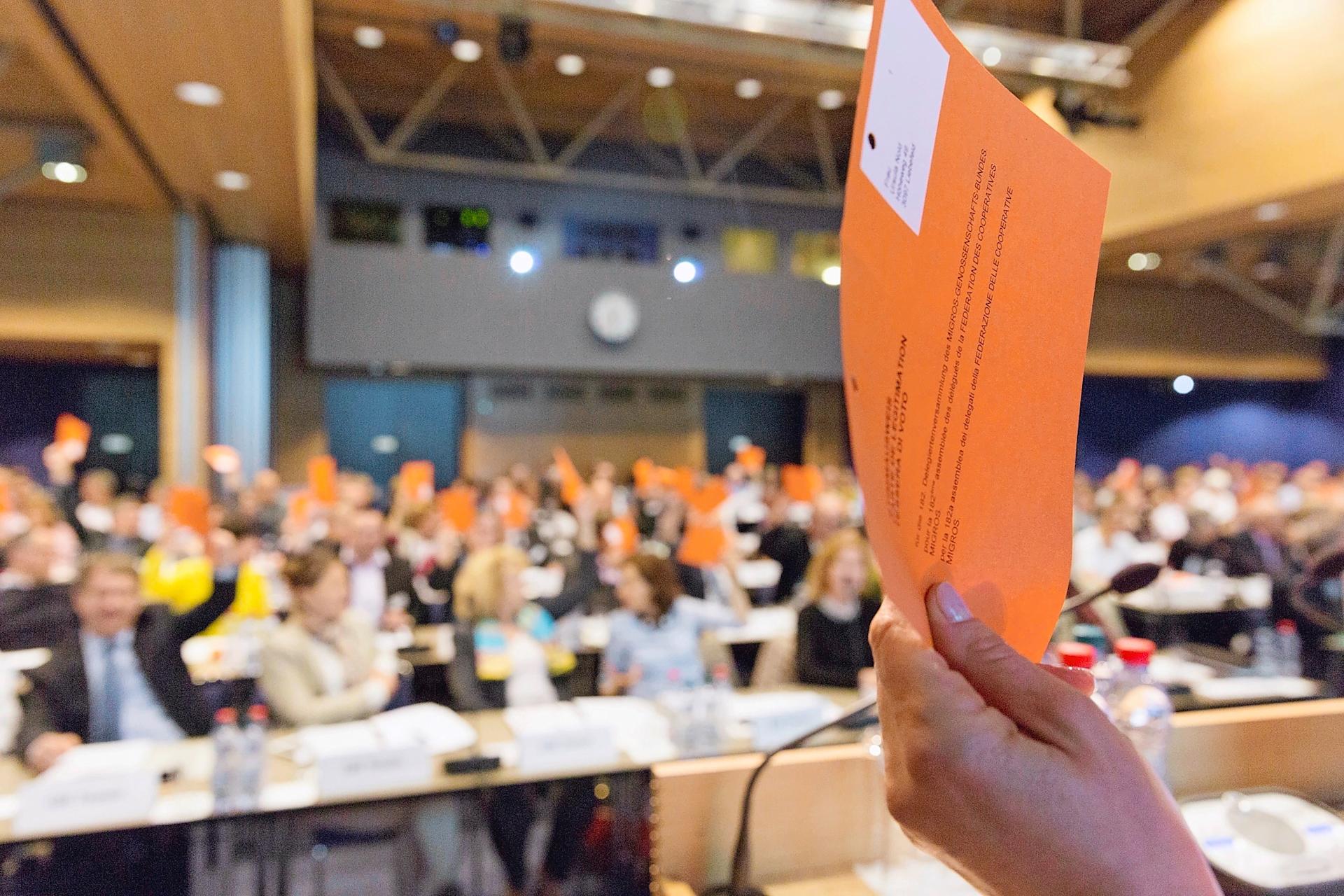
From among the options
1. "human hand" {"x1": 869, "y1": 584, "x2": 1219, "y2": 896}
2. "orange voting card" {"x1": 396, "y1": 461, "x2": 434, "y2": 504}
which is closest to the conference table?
"human hand" {"x1": 869, "y1": 584, "x2": 1219, "y2": 896}

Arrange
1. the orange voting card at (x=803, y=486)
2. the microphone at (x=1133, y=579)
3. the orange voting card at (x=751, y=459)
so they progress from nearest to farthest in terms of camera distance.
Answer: the microphone at (x=1133, y=579) < the orange voting card at (x=803, y=486) < the orange voting card at (x=751, y=459)

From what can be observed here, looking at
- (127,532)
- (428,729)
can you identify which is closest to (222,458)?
(127,532)

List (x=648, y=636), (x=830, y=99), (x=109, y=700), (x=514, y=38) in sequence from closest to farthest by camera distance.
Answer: (x=109, y=700) → (x=648, y=636) → (x=514, y=38) → (x=830, y=99)

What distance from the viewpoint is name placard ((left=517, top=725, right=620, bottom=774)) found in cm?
207

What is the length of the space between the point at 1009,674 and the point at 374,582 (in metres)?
4.38

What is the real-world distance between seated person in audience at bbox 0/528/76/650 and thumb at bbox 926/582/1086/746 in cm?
336

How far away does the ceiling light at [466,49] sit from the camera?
668 cm

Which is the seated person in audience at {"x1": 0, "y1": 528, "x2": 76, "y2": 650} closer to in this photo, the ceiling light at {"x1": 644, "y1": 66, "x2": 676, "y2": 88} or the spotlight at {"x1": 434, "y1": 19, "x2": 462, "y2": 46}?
the spotlight at {"x1": 434, "y1": 19, "x2": 462, "y2": 46}

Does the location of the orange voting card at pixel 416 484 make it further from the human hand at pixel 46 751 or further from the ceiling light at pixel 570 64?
the human hand at pixel 46 751

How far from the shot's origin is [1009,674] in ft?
1.36

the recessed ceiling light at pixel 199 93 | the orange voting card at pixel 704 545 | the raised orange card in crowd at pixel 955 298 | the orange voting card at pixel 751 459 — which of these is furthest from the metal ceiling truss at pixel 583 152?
the raised orange card in crowd at pixel 955 298

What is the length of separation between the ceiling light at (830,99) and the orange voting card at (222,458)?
5.85m

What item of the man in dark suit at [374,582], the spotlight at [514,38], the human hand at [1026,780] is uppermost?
the spotlight at [514,38]

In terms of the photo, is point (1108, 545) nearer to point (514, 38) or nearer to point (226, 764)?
point (514, 38)
